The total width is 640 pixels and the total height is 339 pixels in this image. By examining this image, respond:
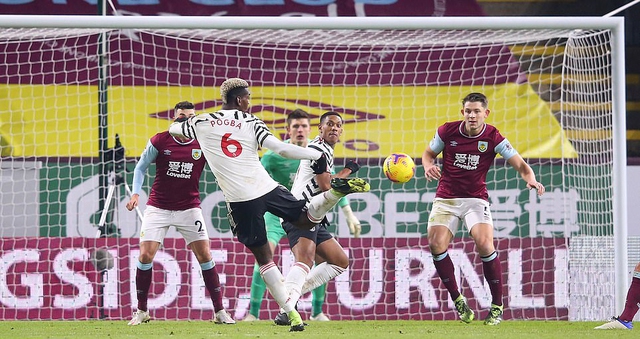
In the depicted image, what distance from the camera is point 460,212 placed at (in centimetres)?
861

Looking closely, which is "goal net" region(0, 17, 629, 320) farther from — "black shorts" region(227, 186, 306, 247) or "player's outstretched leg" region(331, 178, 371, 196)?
"player's outstretched leg" region(331, 178, 371, 196)

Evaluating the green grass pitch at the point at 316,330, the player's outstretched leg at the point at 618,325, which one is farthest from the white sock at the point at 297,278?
the player's outstretched leg at the point at 618,325

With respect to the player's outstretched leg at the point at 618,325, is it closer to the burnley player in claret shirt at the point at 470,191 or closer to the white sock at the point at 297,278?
the burnley player in claret shirt at the point at 470,191

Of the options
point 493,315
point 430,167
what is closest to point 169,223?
point 430,167

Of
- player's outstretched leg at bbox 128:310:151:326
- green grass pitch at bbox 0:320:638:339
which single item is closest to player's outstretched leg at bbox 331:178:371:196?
green grass pitch at bbox 0:320:638:339

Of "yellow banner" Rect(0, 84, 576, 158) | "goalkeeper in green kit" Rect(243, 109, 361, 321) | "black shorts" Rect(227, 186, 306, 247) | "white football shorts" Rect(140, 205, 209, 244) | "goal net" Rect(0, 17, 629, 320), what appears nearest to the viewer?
"black shorts" Rect(227, 186, 306, 247)

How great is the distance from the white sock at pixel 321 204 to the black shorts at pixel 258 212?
0.07 m

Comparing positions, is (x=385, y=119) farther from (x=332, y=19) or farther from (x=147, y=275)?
(x=147, y=275)

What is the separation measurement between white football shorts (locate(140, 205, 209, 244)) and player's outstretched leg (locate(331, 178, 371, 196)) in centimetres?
199

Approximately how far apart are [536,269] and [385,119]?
341cm

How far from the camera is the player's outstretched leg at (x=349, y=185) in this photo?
7078 millimetres

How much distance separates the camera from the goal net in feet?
34.1

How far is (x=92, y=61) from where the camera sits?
13078 mm

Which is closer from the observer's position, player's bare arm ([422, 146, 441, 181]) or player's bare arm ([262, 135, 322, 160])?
player's bare arm ([262, 135, 322, 160])
